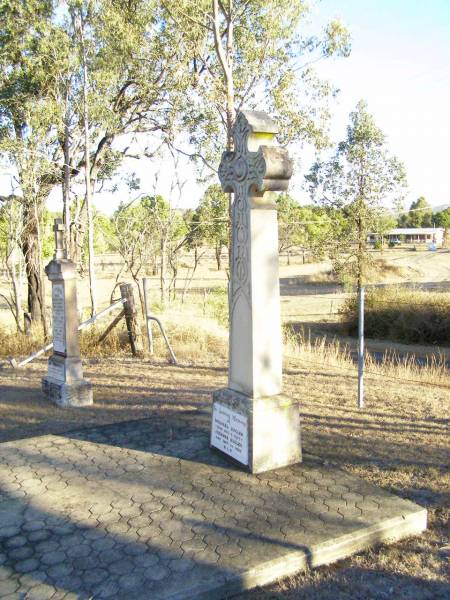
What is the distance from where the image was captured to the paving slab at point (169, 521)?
300 centimetres

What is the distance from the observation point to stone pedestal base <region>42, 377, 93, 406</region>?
6770 millimetres

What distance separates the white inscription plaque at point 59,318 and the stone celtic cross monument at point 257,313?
3.32 metres

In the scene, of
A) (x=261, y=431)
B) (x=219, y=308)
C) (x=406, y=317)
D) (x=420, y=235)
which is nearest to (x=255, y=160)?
(x=261, y=431)

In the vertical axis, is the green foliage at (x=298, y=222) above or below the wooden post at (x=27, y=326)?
above

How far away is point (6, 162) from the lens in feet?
50.8

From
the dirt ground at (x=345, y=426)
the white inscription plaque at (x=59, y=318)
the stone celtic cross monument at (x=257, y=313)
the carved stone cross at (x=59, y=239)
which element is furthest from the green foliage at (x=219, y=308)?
the stone celtic cross monument at (x=257, y=313)

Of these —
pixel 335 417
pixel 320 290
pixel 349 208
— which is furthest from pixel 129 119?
pixel 320 290

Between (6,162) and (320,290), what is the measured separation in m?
26.3

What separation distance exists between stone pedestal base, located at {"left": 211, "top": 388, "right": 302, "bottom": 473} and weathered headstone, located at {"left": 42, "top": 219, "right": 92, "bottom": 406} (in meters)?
2.82

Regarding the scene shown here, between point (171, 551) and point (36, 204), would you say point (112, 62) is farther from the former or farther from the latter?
point (171, 551)

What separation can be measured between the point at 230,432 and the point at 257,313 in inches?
40.1

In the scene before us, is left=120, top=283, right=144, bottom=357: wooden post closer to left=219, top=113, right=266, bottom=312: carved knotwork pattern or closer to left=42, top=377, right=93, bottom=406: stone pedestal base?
left=42, top=377, right=93, bottom=406: stone pedestal base

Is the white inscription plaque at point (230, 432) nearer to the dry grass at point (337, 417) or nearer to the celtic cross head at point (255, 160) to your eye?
the dry grass at point (337, 417)

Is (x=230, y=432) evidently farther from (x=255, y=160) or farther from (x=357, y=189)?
(x=357, y=189)
